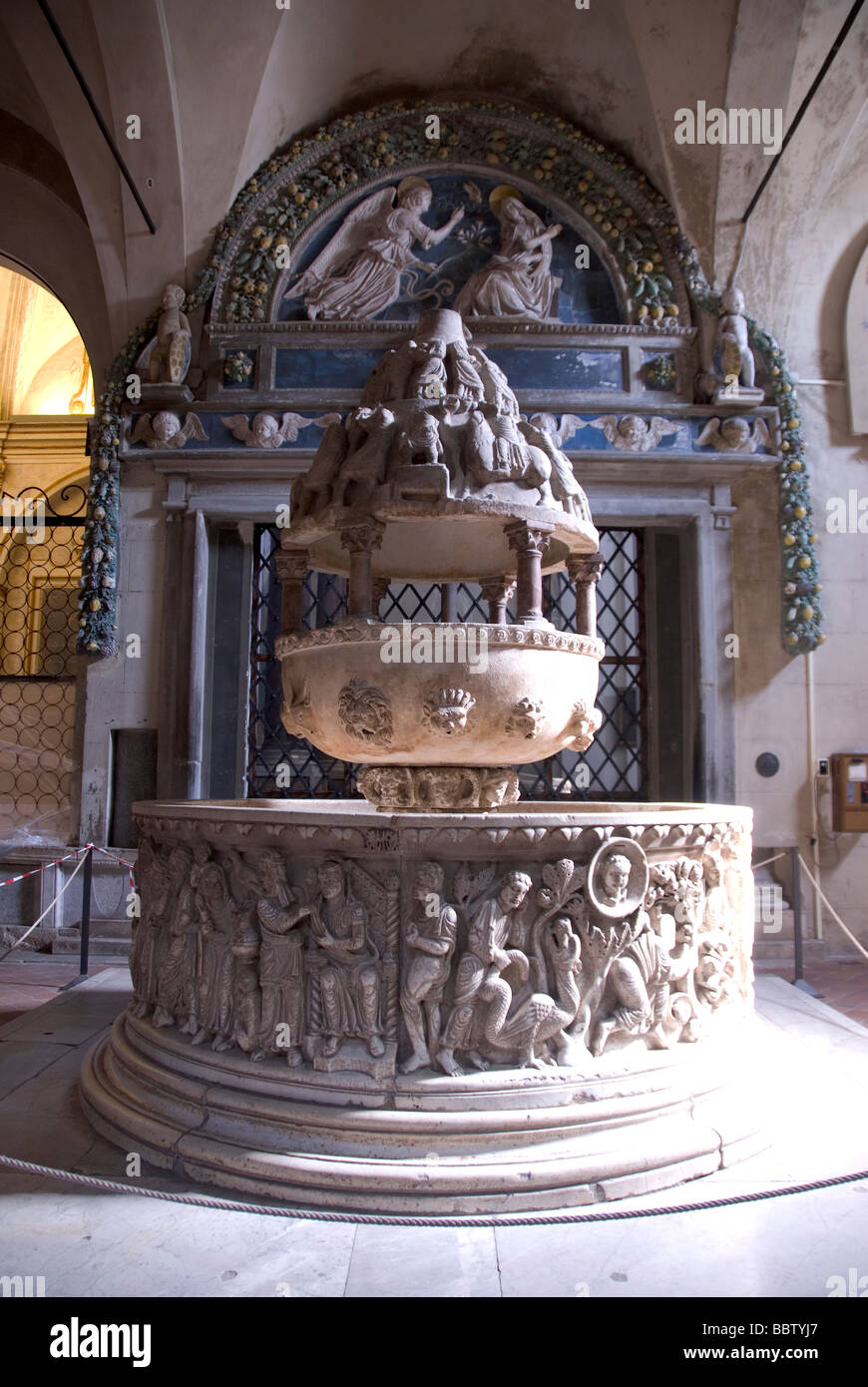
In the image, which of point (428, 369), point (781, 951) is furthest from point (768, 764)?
point (428, 369)

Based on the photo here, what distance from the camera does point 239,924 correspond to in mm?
3154

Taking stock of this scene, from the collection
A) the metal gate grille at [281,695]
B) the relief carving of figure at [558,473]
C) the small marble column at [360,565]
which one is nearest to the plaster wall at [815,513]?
the metal gate grille at [281,695]

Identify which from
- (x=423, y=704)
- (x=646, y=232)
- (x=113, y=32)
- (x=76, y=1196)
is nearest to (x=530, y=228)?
(x=646, y=232)

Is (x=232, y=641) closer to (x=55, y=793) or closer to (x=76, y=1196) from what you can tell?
(x=55, y=793)

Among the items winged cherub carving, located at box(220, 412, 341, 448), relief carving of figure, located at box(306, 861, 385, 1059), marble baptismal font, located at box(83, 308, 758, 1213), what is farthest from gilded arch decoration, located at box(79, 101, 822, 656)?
relief carving of figure, located at box(306, 861, 385, 1059)

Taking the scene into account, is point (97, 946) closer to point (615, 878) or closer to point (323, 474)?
point (323, 474)

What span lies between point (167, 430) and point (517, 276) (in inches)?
125

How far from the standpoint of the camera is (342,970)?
118 inches

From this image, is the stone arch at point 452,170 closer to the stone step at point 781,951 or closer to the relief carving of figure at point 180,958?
the stone step at point 781,951

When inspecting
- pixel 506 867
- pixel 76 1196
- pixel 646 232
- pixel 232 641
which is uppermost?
pixel 646 232

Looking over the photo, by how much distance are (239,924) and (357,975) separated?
48cm

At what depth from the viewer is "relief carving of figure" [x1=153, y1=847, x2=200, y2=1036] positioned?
3.34 m

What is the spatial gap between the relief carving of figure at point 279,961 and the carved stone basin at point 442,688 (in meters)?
0.80

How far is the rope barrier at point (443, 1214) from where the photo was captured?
2549 mm
